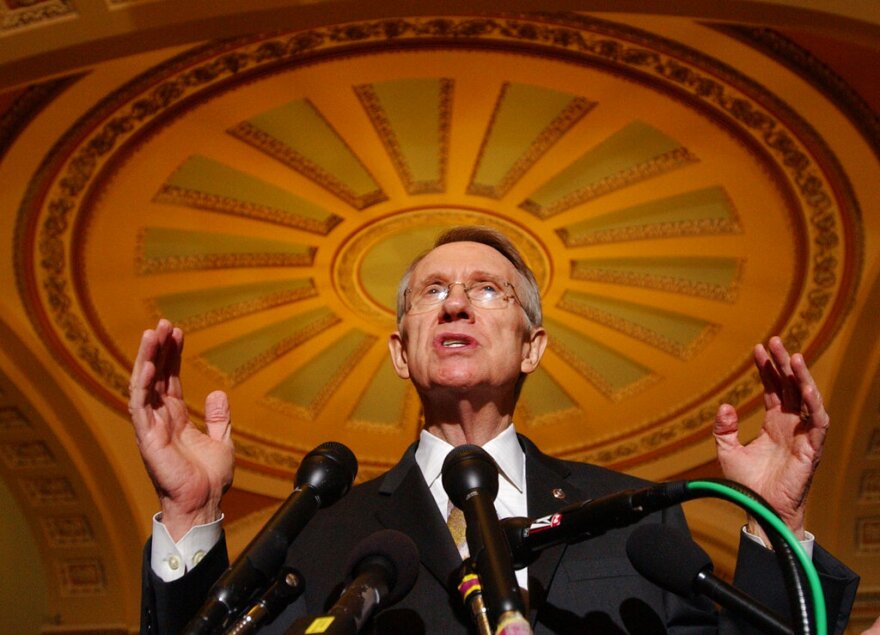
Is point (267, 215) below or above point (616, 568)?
above

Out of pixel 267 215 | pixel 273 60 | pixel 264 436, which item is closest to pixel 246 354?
pixel 264 436

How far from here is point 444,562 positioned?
5.29 feet

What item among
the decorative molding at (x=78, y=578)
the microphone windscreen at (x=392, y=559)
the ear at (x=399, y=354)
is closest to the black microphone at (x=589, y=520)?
the microphone windscreen at (x=392, y=559)

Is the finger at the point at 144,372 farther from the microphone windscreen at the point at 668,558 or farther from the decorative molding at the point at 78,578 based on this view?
the decorative molding at the point at 78,578

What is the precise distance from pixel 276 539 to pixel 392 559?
0.56 ft

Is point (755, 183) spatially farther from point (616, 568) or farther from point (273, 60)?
point (616, 568)

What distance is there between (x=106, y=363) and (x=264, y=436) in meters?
1.95

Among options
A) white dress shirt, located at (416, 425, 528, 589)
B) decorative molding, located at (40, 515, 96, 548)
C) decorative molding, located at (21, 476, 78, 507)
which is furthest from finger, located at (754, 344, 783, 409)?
decorative molding, located at (40, 515, 96, 548)

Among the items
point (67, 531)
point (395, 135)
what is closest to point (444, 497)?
point (395, 135)

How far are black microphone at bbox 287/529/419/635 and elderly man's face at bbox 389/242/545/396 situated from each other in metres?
0.67

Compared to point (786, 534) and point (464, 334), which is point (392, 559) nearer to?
point (786, 534)

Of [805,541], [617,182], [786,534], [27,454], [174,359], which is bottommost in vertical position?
[805,541]

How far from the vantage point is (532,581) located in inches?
62.3

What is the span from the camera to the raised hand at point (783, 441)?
1.63 meters
